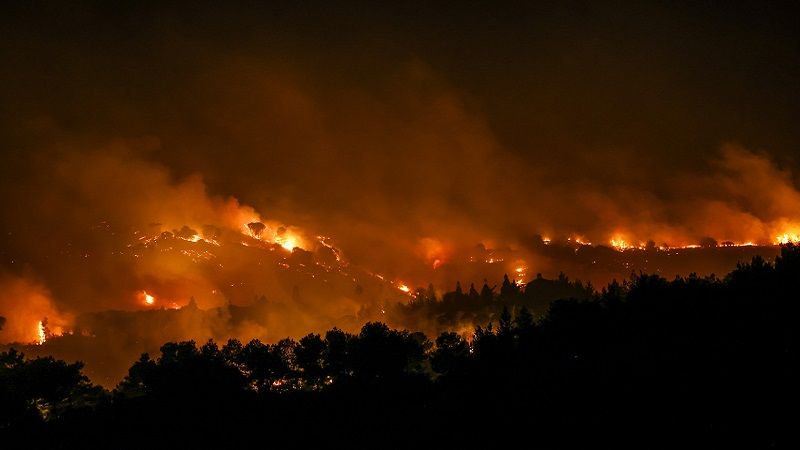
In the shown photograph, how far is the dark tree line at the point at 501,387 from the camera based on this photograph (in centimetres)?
4669

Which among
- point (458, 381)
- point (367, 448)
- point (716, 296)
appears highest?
point (716, 296)

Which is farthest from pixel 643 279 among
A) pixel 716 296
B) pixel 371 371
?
pixel 371 371

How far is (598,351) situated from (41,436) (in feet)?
179

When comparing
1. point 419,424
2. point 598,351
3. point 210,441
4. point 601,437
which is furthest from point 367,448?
point 598,351

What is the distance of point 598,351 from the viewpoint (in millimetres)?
64375

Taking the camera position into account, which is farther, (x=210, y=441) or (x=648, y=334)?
(x=648, y=334)

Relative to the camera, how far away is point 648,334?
62531 mm

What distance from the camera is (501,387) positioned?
197ft

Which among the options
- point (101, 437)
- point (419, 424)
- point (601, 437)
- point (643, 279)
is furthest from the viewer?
point (643, 279)

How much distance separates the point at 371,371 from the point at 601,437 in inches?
1708

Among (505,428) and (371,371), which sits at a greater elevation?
(371,371)

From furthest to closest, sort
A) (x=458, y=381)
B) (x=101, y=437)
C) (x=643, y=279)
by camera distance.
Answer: (x=643, y=279), (x=458, y=381), (x=101, y=437)

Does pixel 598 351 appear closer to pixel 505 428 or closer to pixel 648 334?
pixel 648 334

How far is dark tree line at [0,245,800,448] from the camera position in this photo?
46688 millimetres
